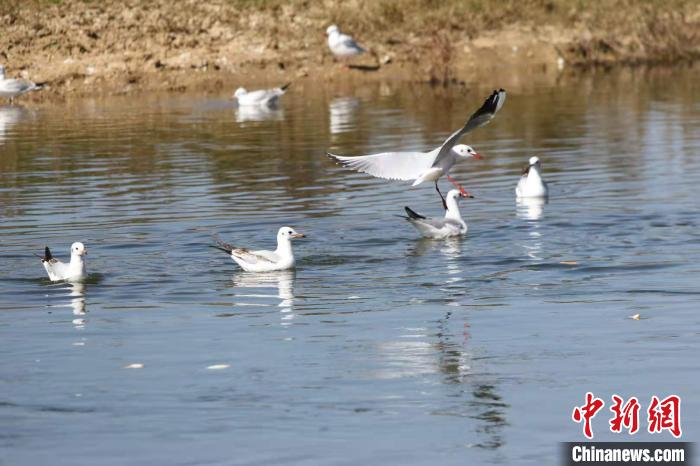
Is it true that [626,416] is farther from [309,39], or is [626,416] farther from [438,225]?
[309,39]

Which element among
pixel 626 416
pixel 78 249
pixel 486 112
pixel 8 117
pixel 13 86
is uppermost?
pixel 486 112

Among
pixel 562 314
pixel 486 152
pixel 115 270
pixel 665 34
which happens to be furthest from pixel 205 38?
pixel 562 314

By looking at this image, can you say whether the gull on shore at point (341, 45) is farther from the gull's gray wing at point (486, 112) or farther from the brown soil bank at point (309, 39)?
the gull's gray wing at point (486, 112)

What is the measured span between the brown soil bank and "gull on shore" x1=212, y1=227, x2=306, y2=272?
21.4 meters

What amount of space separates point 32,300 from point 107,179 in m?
8.26

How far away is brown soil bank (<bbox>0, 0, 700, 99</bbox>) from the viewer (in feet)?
117

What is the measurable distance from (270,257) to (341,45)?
70.5ft

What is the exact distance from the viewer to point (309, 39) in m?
37.2

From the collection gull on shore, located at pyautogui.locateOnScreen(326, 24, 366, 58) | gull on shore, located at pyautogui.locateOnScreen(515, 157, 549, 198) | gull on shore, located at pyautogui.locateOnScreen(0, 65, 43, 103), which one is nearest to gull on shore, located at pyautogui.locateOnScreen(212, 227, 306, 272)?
gull on shore, located at pyautogui.locateOnScreen(515, 157, 549, 198)

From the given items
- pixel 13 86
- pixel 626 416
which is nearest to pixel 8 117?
pixel 13 86

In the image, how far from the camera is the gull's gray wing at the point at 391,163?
15734 mm

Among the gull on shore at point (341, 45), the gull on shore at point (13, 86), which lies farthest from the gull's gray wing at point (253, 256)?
the gull on shore at point (341, 45)

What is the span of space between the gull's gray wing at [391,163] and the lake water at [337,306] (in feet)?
2.08

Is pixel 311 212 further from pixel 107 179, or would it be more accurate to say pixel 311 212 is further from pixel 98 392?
pixel 98 392
